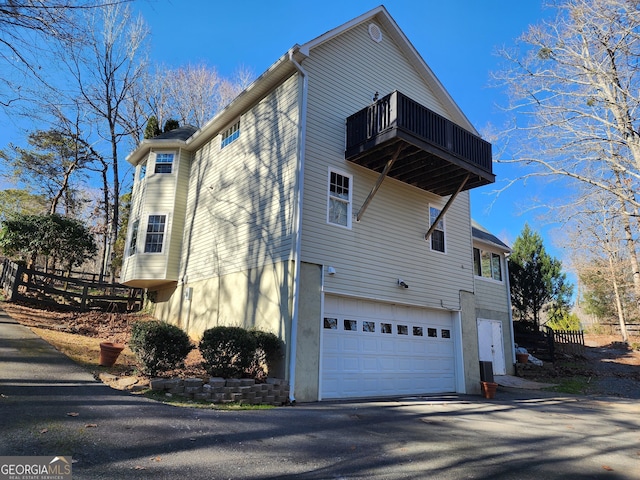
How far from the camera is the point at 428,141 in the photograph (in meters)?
10.0

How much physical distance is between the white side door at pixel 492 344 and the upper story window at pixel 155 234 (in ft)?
41.3

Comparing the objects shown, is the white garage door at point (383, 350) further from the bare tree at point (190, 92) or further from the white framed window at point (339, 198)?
the bare tree at point (190, 92)

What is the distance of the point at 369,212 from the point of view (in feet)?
35.8

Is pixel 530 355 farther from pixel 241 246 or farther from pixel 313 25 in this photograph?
pixel 313 25

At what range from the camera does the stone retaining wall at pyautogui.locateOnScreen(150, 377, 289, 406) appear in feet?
23.4

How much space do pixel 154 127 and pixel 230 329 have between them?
17052mm

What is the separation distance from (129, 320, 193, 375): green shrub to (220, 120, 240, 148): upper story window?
7.03 meters

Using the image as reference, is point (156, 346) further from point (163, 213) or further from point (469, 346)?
point (469, 346)

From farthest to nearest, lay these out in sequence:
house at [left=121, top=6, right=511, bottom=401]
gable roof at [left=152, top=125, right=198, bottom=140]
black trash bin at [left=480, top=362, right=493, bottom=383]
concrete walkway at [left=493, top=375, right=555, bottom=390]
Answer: gable roof at [left=152, top=125, right=198, bottom=140], concrete walkway at [left=493, top=375, right=555, bottom=390], black trash bin at [left=480, top=362, right=493, bottom=383], house at [left=121, top=6, right=511, bottom=401]

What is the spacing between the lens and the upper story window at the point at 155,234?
14750 mm

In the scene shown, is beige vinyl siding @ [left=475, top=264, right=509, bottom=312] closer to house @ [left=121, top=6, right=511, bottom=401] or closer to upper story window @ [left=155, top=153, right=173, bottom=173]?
house @ [left=121, top=6, right=511, bottom=401]

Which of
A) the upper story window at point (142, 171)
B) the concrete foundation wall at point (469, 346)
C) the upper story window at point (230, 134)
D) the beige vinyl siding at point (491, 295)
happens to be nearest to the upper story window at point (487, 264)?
the beige vinyl siding at point (491, 295)

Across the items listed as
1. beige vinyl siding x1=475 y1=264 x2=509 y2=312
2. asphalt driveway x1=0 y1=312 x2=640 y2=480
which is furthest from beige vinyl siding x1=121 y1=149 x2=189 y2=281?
beige vinyl siding x1=475 y1=264 x2=509 y2=312

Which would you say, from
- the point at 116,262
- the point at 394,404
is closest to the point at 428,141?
the point at 394,404
